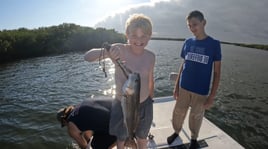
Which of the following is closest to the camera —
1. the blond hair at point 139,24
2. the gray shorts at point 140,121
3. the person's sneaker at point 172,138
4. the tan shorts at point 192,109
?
the blond hair at point 139,24

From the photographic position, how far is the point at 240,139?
321 inches

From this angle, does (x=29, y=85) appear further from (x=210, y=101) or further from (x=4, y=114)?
(x=210, y=101)

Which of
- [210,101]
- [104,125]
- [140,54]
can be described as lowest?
[104,125]

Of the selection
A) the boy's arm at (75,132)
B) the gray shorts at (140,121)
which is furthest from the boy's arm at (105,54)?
the boy's arm at (75,132)

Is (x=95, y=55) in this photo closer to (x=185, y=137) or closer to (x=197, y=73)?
(x=197, y=73)

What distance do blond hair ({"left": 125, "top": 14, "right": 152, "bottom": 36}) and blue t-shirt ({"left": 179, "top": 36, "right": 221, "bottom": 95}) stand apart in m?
1.81

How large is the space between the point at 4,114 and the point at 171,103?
7892 millimetres

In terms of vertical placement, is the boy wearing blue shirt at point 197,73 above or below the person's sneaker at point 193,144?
above

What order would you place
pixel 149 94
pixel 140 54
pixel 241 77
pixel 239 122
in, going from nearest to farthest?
pixel 140 54, pixel 149 94, pixel 239 122, pixel 241 77

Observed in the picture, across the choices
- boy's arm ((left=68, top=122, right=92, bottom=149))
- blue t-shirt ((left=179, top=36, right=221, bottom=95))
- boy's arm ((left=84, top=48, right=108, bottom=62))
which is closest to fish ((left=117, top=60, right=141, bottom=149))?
boy's arm ((left=84, top=48, right=108, bottom=62))

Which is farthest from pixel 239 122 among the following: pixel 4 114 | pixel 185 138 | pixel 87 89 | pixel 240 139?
pixel 4 114

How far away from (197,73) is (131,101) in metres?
2.28

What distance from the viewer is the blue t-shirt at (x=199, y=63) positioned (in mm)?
4203

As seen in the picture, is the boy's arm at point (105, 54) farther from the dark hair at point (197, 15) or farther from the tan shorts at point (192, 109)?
the tan shorts at point (192, 109)
